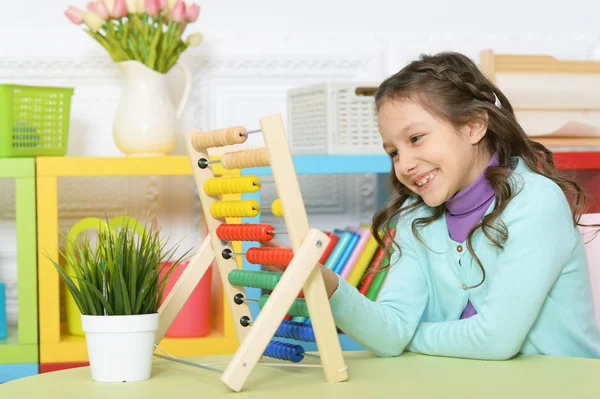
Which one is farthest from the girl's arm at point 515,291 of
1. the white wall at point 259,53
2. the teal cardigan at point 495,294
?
the white wall at point 259,53

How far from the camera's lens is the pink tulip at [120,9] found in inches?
84.6

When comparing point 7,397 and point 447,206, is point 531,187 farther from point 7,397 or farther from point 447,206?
point 7,397

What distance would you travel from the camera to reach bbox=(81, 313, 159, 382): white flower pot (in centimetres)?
110

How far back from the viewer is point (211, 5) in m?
2.51

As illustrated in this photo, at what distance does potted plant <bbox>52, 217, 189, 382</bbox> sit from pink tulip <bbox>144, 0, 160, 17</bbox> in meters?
1.14

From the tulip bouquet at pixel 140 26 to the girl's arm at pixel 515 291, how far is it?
117 cm

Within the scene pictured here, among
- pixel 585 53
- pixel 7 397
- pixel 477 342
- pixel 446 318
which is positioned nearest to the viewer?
pixel 7 397

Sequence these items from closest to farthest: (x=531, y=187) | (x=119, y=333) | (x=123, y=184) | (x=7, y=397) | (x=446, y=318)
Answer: (x=7, y=397), (x=119, y=333), (x=531, y=187), (x=446, y=318), (x=123, y=184)


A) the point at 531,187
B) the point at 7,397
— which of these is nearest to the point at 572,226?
the point at 531,187

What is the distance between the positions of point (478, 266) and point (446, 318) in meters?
0.12

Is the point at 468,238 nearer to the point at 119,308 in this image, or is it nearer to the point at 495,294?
the point at 495,294

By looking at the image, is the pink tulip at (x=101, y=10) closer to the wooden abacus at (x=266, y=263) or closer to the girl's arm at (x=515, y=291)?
the wooden abacus at (x=266, y=263)

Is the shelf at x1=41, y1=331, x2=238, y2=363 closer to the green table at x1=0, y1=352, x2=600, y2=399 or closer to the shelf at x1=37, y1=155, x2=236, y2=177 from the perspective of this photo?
the shelf at x1=37, y1=155, x2=236, y2=177

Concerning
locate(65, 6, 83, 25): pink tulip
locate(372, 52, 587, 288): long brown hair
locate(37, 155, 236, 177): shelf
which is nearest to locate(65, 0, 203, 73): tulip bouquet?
locate(65, 6, 83, 25): pink tulip
